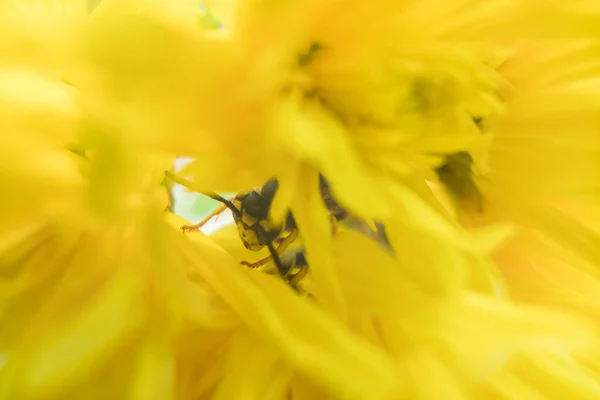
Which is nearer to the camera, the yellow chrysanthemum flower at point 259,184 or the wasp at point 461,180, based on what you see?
the yellow chrysanthemum flower at point 259,184

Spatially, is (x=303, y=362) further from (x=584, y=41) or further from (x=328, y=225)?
(x=584, y=41)

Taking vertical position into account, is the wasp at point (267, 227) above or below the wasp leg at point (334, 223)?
below

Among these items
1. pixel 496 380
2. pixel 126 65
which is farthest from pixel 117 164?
pixel 496 380

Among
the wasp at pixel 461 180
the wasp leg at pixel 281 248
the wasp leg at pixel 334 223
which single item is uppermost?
the wasp at pixel 461 180

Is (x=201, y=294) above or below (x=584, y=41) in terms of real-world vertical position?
below

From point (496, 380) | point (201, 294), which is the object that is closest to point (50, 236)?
point (201, 294)

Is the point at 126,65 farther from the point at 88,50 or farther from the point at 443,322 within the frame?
the point at 443,322

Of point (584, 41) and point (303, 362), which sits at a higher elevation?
point (584, 41)
